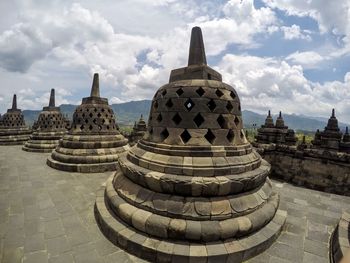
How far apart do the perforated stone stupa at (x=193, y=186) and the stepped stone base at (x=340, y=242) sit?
918 mm

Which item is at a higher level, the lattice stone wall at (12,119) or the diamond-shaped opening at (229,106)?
the diamond-shaped opening at (229,106)

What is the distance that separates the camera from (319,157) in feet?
33.3

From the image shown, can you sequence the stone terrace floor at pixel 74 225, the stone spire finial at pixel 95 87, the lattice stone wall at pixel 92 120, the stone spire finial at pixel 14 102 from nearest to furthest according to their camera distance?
the stone terrace floor at pixel 74 225
the lattice stone wall at pixel 92 120
the stone spire finial at pixel 95 87
the stone spire finial at pixel 14 102

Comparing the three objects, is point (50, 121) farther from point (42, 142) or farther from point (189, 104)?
point (189, 104)

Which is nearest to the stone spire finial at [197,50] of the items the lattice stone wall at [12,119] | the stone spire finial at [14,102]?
the lattice stone wall at [12,119]

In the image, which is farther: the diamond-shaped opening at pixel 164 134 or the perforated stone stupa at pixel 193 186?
the diamond-shaped opening at pixel 164 134

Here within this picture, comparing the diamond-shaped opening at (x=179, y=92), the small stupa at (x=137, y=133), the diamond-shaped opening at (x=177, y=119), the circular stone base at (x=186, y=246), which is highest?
the diamond-shaped opening at (x=179, y=92)

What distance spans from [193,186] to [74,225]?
2.80 metres

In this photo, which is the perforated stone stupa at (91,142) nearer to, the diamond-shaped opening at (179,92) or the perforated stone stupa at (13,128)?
the diamond-shaped opening at (179,92)

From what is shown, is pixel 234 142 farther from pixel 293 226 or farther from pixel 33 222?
pixel 33 222

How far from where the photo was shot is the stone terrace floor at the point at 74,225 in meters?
3.64

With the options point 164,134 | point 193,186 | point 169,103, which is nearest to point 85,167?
point 164,134

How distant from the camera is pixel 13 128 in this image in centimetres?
1786

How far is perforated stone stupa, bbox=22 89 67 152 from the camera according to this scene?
1419 centimetres
